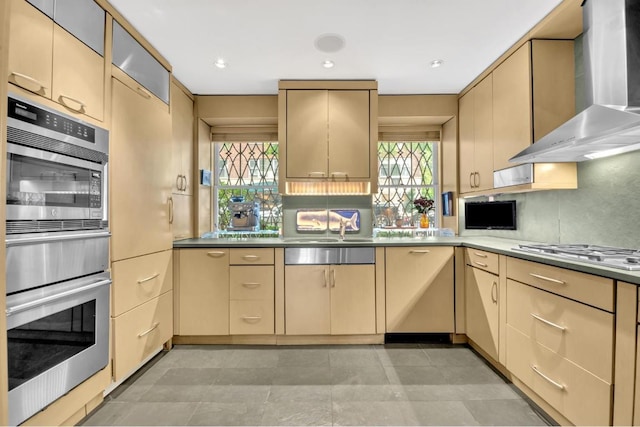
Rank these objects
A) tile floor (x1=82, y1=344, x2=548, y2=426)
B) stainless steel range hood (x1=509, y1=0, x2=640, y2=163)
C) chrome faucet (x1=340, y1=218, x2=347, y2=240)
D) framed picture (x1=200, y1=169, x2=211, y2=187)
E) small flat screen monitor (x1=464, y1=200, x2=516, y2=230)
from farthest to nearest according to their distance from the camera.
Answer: framed picture (x1=200, y1=169, x2=211, y2=187), chrome faucet (x1=340, y1=218, x2=347, y2=240), small flat screen monitor (x1=464, y1=200, x2=516, y2=230), tile floor (x1=82, y1=344, x2=548, y2=426), stainless steel range hood (x1=509, y1=0, x2=640, y2=163)

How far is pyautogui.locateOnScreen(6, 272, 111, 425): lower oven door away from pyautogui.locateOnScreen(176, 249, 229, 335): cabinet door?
813mm

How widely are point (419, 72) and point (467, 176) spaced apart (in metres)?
1.11

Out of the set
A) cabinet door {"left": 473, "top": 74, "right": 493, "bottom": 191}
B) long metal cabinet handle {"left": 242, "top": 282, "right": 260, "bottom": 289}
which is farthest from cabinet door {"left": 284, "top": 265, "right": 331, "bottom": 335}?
cabinet door {"left": 473, "top": 74, "right": 493, "bottom": 191}

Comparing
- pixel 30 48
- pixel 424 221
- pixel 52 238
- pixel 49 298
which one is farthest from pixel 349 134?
pixel 49 298

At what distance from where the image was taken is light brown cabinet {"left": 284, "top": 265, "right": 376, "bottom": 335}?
2.56m

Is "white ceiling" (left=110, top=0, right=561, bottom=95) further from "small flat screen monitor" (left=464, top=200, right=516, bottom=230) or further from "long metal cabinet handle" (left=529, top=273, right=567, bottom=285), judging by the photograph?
"long metal cabinet handle" (left=529, top=273, right=567, bottom=285)

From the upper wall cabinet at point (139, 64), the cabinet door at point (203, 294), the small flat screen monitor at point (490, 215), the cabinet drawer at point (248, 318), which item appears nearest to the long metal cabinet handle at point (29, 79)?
the upper wall cabinet at point (139, 64)

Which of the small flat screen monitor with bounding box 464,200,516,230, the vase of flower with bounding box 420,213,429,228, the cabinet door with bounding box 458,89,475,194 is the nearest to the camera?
the small flat screen monitor with bounding box 464,200,516,230

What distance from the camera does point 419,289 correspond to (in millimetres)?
2562

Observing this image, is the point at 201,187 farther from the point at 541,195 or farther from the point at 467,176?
the point at 541,195

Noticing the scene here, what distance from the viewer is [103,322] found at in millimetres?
1721

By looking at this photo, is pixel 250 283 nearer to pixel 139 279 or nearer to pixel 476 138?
pixel 139 279

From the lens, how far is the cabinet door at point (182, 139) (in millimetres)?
2709

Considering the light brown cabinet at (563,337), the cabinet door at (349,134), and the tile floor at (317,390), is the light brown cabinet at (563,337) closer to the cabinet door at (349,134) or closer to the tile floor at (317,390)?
the tile floor at (317,390)
